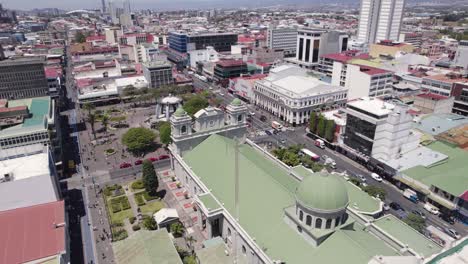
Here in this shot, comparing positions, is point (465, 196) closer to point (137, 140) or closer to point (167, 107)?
point (137, 140)

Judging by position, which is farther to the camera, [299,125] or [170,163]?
[299,125]

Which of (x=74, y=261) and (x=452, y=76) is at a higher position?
(x=452, y=76)

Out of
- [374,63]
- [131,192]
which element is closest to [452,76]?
[374,63]

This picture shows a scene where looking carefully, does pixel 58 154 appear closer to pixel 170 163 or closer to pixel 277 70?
pixel 170 163

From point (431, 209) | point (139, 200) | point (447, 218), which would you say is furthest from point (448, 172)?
point (139, 200)

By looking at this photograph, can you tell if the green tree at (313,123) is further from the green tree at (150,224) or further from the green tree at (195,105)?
the green tree at (150,224)

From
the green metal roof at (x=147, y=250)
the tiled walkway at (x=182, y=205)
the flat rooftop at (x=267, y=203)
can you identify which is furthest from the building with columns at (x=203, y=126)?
the green metal roof at (x=147, y=250)
